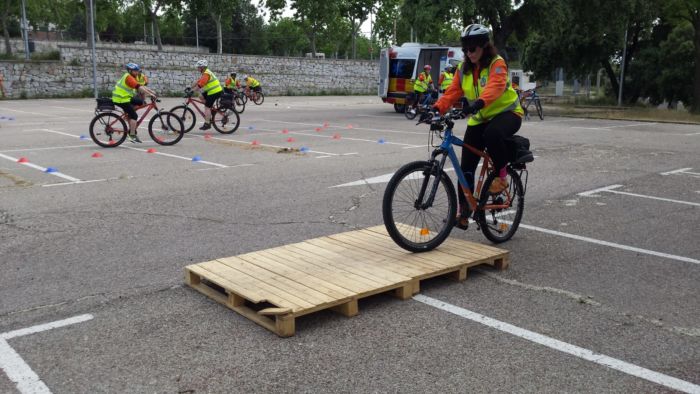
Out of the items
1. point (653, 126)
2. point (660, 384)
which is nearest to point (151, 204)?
point (660, 384)

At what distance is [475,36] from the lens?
5352mm

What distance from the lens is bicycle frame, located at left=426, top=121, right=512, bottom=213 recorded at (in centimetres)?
542

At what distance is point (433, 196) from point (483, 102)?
2.85ft

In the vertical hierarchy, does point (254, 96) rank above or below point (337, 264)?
above

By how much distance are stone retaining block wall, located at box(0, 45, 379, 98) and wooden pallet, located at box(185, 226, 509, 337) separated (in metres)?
34.2

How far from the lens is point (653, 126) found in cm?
2202

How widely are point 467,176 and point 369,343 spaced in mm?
2342

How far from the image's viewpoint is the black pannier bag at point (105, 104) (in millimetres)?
13725

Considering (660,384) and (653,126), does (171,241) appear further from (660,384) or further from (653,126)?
(653,126)

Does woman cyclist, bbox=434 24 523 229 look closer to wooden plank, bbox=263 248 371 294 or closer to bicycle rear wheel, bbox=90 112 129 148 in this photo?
wooden plank, bbox=263 248 371 294

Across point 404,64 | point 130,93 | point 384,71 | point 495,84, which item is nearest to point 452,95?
point 495,84

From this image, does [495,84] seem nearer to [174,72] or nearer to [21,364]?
[21,364]

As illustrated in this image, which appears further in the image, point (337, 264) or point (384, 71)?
point (384, 71)

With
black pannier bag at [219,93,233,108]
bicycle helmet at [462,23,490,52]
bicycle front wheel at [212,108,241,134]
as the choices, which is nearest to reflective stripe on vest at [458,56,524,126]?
bicycle helmet at [462,23,490,52]
